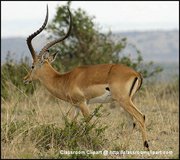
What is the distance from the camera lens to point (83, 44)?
17031 mm

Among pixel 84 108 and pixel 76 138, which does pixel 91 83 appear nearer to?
pixel 84 108

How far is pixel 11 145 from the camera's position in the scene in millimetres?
7297

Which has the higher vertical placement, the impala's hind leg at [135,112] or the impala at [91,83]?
the impala at [91,83]

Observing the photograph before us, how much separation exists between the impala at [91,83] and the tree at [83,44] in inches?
261

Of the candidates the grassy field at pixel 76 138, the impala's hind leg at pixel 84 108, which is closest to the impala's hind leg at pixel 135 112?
the grassy field at pixel 76 138

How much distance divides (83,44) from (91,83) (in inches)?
316

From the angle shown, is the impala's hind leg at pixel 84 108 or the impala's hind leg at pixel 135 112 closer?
the impala's hind leg at pixel 135 112

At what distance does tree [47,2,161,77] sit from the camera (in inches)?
662

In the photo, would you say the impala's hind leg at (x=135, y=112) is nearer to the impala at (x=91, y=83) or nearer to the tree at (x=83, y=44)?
the impala at (x=91, y=83)

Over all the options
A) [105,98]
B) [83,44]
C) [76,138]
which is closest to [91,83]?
[105,98]

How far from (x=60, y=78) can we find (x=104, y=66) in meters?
1.18

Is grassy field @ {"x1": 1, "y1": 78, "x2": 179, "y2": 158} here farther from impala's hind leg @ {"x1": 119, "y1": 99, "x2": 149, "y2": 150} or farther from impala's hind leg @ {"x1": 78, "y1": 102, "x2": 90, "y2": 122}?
impala's hind leg @ {"x1": 78, "y1": 102, "x2": 90, "y2": 122}

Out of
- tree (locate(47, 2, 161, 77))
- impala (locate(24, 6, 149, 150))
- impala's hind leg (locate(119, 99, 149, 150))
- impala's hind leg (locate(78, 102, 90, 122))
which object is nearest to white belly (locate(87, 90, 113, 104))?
impala (locate(24, 6, 149, 150))

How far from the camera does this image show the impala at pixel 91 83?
850 centimetres
